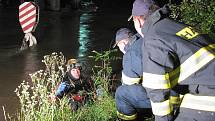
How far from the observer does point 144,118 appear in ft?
14.8

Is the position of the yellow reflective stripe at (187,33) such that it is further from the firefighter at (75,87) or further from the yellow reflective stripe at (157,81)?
the firefighter at (75,87)

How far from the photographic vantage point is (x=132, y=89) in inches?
162

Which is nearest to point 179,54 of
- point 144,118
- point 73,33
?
point 144,118

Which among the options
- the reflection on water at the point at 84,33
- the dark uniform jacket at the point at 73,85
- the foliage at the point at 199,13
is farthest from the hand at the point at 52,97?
the reflection on water at the point at 84,33

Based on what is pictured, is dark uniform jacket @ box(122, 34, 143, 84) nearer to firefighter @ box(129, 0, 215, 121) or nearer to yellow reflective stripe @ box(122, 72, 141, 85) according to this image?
yellow reflective stripe @ box(122, 72, 141, 85)

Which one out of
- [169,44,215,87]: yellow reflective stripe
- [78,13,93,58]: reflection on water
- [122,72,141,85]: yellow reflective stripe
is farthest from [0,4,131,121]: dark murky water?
[169,44,215,87]: yellow reflective stripe

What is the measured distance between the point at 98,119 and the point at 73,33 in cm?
899

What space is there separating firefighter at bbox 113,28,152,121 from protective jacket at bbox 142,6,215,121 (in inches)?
26.7

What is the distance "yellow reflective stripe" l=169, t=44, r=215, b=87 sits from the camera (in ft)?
9.80

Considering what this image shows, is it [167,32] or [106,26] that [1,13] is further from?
[167,32]

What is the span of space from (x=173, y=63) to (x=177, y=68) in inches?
3.0

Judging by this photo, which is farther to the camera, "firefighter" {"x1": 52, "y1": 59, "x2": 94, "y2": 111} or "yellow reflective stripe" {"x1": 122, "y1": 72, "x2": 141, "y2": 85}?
"firefighter" {"x1": 52, "y1": 59, "x2": 94, "y2": 111}

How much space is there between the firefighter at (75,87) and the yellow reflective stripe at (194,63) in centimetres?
247

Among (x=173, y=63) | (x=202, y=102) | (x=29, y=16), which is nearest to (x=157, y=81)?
(x=173, y=63)
